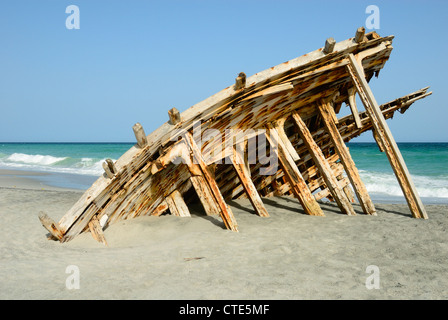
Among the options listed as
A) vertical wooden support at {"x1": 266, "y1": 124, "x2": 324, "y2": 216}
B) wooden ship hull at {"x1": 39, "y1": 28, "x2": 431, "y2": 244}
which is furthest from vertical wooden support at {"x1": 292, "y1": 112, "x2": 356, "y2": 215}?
vertical wooden support at {"x1": 266, "y1": 124, "x2": 324, "y2": 216}

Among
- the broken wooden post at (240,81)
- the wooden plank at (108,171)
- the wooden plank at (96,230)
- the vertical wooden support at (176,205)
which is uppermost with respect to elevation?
the broken wooden post at (240,81)

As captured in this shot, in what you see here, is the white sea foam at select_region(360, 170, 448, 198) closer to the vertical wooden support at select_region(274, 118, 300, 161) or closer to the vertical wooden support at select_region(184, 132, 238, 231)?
the vertical wooden support at select_region(274, 118, 300, 161)

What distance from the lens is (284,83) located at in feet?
18.1

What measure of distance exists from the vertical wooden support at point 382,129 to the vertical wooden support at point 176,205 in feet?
11.0

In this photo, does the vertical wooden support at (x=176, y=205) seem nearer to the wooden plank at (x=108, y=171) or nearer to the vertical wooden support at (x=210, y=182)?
the vertical wooden support at (x=210, y=182)

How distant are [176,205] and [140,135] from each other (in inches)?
78.2

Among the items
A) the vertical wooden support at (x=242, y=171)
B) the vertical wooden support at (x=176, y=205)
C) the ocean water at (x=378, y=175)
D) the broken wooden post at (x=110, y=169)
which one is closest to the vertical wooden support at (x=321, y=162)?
the vertical wooden support at (x=242, y=171)

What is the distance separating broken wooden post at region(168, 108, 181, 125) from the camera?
4742 millimetres

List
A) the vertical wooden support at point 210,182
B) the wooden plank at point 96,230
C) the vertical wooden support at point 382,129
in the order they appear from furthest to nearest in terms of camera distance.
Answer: the vertical wooden support at point 382,129, the vertical wooden support at point 210,182, the wooden plank at point 96,230

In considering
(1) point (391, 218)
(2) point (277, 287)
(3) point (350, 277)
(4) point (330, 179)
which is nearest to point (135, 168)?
(2) point (277, 287)

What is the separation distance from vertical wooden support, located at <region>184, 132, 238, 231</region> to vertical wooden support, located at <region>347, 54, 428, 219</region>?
2.77 meters

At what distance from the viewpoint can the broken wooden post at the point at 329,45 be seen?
17.6ft

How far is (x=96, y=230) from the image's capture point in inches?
201
